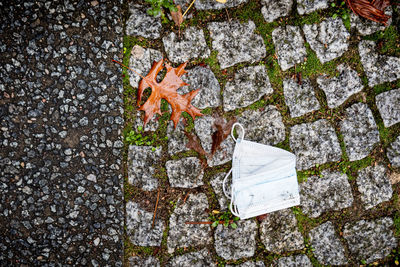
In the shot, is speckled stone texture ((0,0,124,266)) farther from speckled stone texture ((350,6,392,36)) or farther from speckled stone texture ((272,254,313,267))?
speckled stone texture ((350,6,392,36))

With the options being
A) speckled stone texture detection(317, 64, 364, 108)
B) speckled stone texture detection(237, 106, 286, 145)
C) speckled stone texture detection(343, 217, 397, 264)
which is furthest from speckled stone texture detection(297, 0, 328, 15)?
speckled stone texture detection(343, 217, 397, 264)

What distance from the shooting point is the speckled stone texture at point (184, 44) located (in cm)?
260

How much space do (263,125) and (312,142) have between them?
1.72ft

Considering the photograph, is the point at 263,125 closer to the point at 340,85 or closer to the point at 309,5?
the point at 340,85

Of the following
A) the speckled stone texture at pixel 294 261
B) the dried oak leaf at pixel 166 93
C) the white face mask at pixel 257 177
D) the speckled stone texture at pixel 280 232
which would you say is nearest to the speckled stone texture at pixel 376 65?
the white face mask at pixel 257 177

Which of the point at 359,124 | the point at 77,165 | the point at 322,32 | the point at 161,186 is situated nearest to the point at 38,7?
the point at 77,165

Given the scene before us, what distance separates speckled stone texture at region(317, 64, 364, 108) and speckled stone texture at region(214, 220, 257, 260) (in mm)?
1464

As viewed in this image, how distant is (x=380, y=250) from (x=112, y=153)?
115 inches

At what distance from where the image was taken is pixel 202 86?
2.62m

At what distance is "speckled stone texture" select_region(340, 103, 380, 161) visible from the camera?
274 cm

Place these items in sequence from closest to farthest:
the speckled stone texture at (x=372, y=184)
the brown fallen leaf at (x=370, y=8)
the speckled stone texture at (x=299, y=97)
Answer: the brown fallen leaf at (x=370, y=8), the speckled stone texture at (x=299, y=97), the speckled stone texture at (x=372, y=184)

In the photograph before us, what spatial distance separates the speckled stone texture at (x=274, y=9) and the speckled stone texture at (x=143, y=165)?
164 cm

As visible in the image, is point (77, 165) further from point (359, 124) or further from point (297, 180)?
point (359, 124)

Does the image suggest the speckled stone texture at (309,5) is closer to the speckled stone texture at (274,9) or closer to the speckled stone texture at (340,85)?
the speckled stone texture at (274,9)
